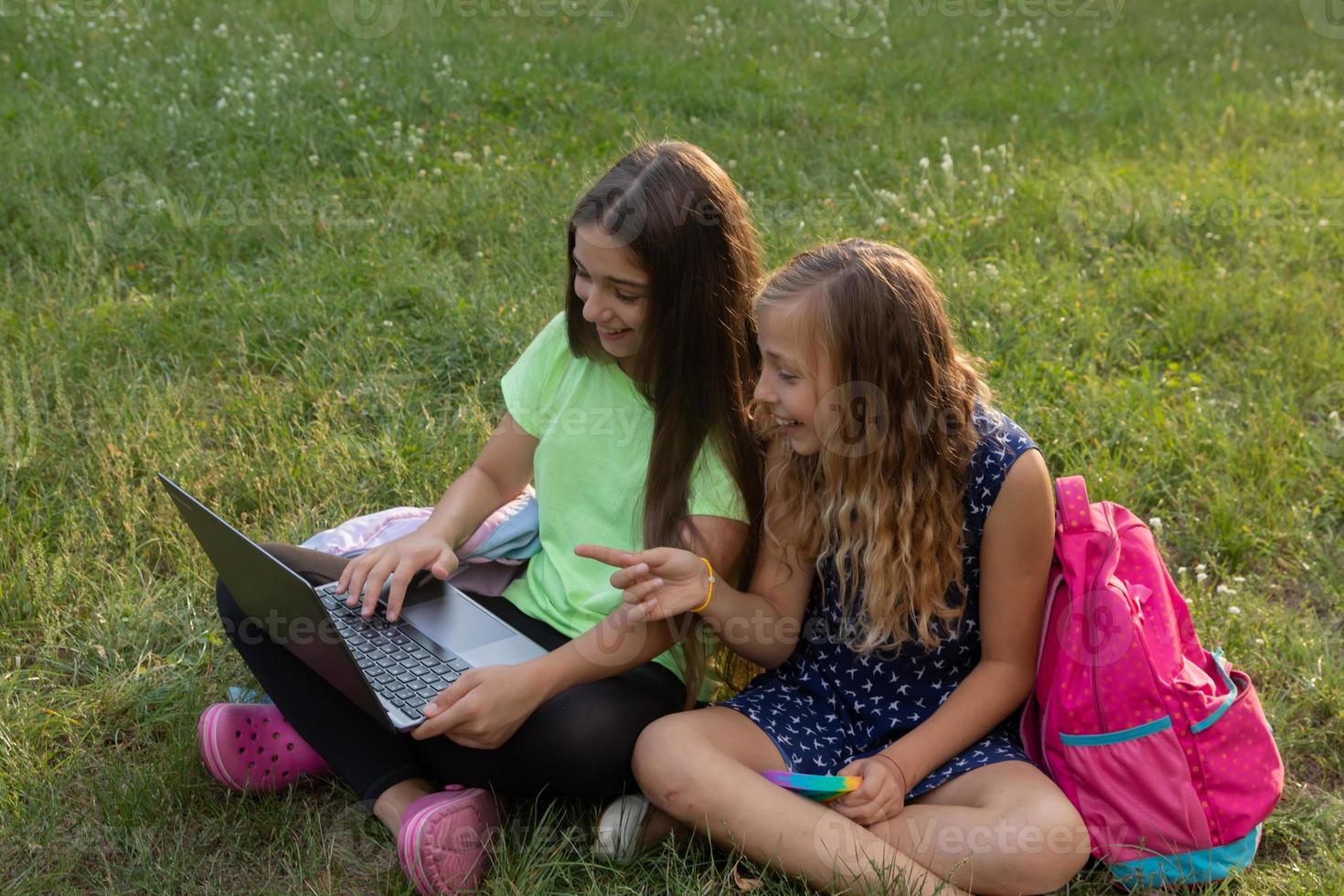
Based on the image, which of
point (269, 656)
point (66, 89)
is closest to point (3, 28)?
point (66, 89)

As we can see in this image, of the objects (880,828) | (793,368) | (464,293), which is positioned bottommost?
(880,828)

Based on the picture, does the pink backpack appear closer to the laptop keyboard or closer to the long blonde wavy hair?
the long blonde wavy hair

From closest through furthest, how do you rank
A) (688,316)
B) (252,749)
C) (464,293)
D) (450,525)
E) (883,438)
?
(883,438)
(688,316)
(252,749)
(450,525)
(464,293)

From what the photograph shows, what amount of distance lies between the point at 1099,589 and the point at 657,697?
2.76 ft

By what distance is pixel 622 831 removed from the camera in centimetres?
234

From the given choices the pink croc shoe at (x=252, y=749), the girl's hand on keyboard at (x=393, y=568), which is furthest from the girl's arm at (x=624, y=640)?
the pink croc shoe at (x=252, y=749)

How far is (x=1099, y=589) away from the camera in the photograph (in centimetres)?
225

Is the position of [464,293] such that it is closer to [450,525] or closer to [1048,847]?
[450,525]

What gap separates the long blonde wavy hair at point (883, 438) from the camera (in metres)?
2.25

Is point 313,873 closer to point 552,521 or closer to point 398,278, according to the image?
point 552,521

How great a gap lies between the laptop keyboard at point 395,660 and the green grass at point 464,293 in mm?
324

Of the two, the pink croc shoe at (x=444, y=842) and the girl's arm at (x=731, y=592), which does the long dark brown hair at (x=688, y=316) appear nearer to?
the girl's arm at (x=731, y=592)

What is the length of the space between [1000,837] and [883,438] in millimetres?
714

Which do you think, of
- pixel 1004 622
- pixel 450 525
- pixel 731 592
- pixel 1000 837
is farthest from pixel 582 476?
pixel 1000 837
